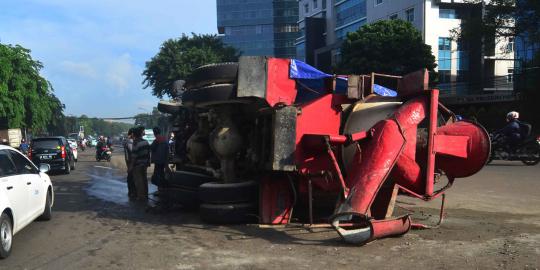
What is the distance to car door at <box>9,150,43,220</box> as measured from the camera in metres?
7.31

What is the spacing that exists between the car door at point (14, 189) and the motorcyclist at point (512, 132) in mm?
14740

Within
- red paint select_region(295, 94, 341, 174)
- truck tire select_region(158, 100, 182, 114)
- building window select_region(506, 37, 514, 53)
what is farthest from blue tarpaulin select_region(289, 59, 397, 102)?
building window select_region(506, 37, 514, 53)

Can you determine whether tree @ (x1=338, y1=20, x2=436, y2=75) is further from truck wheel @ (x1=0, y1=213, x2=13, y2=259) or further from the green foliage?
truck wheel @ (x1=0, y1=213, x2=13, y2=259)

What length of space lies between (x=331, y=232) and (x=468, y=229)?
197cm

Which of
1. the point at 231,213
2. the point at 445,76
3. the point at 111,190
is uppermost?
the point at 445,76

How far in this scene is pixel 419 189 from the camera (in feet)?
21.5

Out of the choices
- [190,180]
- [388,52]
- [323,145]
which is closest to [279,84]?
[323,145]

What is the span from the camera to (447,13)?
5022 cm

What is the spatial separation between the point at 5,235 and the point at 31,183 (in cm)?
164

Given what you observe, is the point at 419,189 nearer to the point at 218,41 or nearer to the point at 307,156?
the point at 307,156

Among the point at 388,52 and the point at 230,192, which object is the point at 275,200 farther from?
the point at 388,52

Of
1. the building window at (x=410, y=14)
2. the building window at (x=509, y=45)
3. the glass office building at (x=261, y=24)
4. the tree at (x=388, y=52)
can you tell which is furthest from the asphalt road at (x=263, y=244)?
the glass office building at (x=261, y=24)

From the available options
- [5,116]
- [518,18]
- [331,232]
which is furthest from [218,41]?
[331,232]

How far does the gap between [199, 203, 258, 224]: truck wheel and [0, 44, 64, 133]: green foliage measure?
36.2 meters
